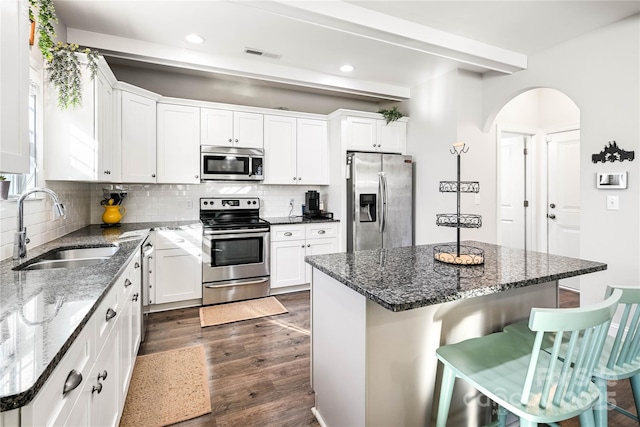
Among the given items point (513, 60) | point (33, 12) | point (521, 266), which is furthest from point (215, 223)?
point (513, 60)

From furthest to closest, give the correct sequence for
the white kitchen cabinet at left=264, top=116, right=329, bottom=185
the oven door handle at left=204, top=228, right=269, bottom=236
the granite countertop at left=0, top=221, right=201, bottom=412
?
1. the white kitchen cabinet at left=264, top=116, right=329, bottom=185
2. the oven door handle at left=204, top=228, right=269, bottom=236
3. the granite countertop at left=0, top=221, right=201, bottom=412

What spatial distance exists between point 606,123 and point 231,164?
3.76 m

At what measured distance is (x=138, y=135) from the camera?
3.41 meters

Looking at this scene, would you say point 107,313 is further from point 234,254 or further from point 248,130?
point 248,130

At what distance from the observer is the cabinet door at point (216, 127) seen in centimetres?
379

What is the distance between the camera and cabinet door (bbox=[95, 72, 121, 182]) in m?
2.65

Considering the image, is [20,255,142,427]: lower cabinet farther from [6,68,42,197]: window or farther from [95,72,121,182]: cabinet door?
[95,72,121,182]: cabinet door

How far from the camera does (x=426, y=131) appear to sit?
14.0ft

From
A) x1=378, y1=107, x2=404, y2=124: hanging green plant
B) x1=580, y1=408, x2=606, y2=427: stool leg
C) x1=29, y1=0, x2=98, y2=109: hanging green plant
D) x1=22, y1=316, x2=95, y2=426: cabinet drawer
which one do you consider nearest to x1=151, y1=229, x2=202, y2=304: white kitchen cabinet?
x1=29, y1=0, x2=98, y2=109: hanging green plant

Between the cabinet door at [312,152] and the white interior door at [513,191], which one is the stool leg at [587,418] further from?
the white interior door at [513,191]

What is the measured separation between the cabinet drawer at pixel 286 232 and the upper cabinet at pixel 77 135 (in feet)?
5.98

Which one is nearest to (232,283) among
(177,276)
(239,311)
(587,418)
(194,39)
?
(239,311)

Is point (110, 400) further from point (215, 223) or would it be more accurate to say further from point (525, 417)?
point (215, 223)

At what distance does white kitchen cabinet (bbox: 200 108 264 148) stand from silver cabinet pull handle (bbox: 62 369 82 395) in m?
3.19
